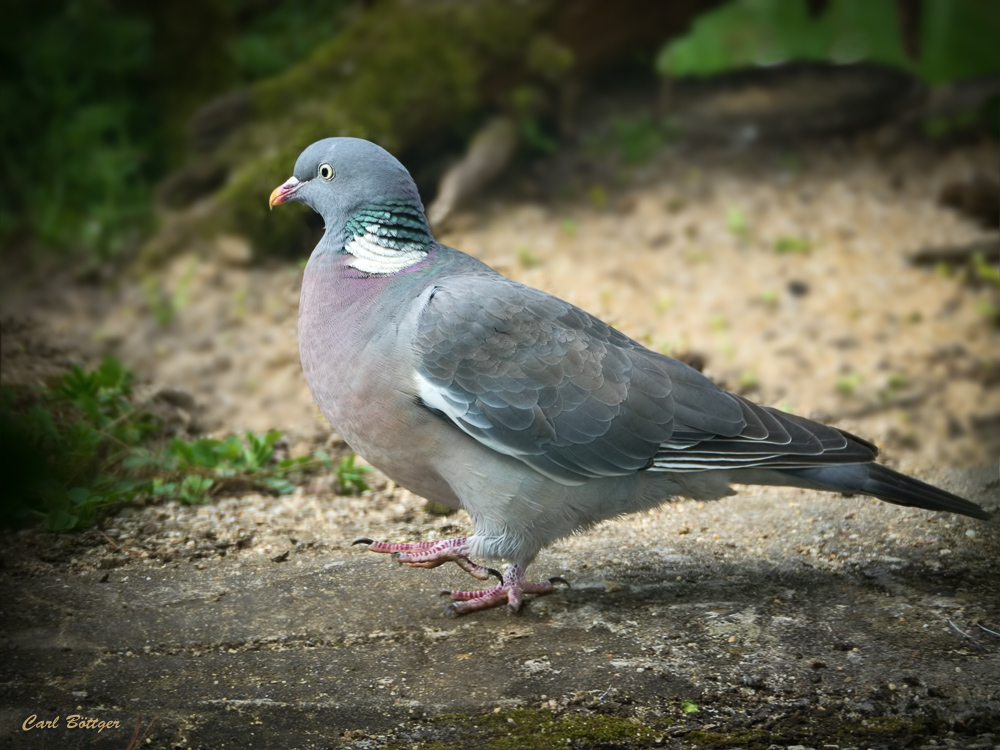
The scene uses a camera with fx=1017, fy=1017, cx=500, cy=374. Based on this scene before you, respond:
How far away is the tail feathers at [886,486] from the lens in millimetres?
3275

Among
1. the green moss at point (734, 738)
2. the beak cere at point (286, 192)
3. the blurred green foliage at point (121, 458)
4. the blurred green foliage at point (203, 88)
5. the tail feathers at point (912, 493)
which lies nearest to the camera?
the green moss at point (734, 738)

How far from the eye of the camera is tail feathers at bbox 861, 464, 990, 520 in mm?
3270

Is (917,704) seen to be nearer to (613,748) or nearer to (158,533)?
(613,748)

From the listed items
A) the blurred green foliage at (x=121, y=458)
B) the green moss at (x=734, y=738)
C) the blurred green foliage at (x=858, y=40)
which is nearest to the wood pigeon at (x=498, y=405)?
the green moss at (x=734, y=738)

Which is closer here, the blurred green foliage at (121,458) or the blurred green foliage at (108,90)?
the blurred green foliage at (121,458)

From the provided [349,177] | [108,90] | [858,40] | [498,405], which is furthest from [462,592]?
[858,40]

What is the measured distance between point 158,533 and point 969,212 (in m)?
6.49

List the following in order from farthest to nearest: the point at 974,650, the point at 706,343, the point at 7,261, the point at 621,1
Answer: the point at 621,1
the point at 7,261
the point at 706,343
the point at 974,650

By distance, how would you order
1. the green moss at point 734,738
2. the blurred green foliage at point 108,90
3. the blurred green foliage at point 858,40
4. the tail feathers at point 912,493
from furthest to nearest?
the blurred green foliage at point 858,40 → the blurred green foliage at point 108,90 → the tail feathers at point 912,493 → the green moss at point 734,738

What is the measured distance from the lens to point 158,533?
3803 mm

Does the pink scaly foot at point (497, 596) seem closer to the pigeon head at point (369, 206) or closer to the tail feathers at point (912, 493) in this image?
the pigeon head at point (369, 206)

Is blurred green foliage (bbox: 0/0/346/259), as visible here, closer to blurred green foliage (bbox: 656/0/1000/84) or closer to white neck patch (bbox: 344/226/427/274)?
blurred green foliage (bbox: 656/0/1000/84)

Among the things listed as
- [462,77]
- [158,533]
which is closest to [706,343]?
[462,77]

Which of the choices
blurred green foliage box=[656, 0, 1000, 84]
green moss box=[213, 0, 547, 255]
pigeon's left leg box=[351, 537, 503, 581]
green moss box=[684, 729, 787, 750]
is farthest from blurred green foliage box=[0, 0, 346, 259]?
green moss box=[684, 729, 787, 750]
